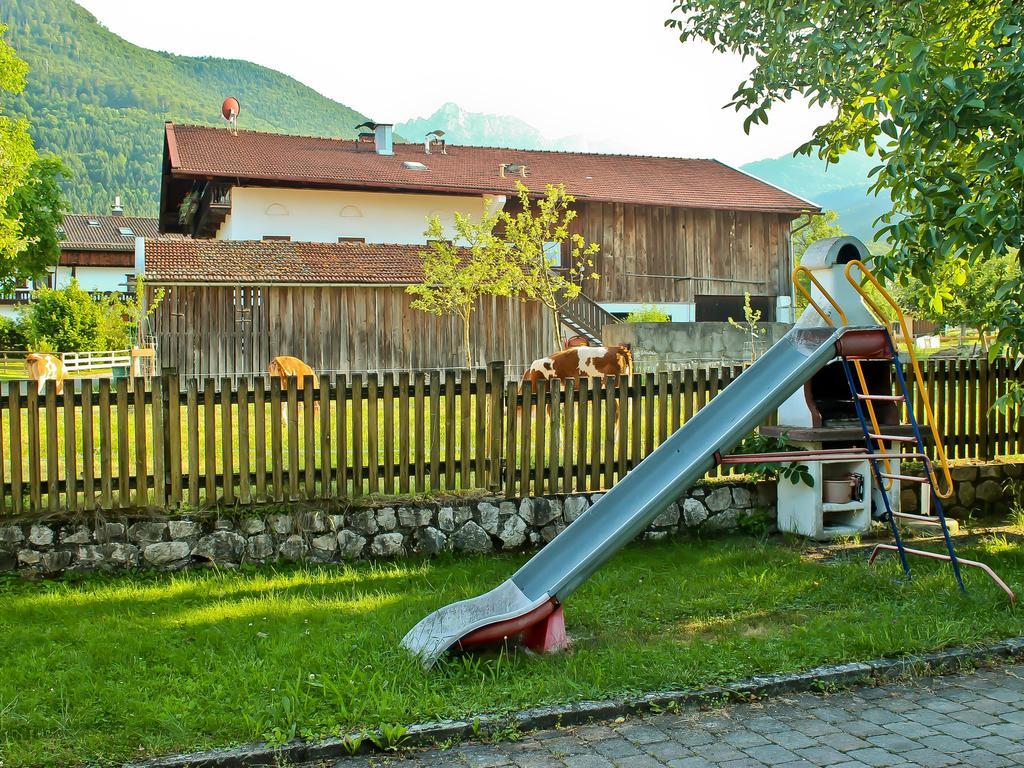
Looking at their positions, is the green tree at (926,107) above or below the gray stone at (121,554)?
above

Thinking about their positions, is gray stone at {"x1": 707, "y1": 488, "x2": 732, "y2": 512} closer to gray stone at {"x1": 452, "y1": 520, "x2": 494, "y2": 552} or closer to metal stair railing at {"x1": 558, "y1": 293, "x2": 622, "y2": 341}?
gray stone at {"x1": 452, "y1": 520, "x2": 494, "y2": 552}

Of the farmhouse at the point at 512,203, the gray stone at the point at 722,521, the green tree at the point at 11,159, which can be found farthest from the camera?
the farmhouse at the point at 512,203

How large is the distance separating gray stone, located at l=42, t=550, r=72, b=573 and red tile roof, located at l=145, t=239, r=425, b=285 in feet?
58.2

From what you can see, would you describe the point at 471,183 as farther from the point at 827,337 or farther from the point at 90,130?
the point at 90,130

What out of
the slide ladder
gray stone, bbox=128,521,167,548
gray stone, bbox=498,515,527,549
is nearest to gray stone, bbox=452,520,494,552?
gray stone, bbox=498,515,527,549

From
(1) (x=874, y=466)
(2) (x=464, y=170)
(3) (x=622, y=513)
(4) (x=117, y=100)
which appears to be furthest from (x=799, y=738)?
(4) (x=117, y=100)

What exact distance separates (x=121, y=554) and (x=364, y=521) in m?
1.87

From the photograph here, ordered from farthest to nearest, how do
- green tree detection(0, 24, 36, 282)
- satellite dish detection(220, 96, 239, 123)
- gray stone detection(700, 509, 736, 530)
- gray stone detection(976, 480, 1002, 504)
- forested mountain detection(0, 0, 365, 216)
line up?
forested mountain detection(0, 0, 365, 216) → satellite dish detection(220, 96, 239, 123) → green tree detection(0, 24, 36, 282) → gray stone detection(976, 480, 1002, 504) → gray stone detection(700, 509, 736, 530)

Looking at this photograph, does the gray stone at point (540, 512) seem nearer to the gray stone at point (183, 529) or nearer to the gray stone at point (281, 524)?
the gray stone at point (281, 524)

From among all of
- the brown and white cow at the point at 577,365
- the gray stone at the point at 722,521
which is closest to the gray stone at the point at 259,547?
the gray stone at the point at 722,521

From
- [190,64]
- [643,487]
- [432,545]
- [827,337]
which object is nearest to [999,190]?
[827,337]

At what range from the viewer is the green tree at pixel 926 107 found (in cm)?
625

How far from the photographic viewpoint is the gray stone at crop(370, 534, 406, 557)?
761cm

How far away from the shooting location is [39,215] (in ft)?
97.6
